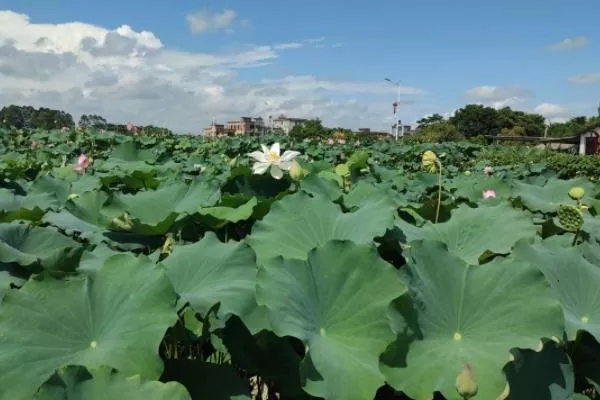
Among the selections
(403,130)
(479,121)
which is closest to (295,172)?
(403,130)

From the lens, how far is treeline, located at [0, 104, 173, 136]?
14375mm

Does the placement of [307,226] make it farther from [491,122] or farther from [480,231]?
[491,122]

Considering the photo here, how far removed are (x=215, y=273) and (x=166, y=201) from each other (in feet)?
2.25

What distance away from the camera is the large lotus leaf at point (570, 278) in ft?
3.35

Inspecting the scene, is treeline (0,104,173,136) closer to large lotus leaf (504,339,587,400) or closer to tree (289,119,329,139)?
tree (289,119,329,139)

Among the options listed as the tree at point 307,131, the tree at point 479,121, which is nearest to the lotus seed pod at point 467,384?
the tree at point 307,131

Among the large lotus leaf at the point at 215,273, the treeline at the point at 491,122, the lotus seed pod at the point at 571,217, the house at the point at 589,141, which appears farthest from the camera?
the treeline at the point at 491,122

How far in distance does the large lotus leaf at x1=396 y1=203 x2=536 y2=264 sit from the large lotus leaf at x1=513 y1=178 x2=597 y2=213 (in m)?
0.58

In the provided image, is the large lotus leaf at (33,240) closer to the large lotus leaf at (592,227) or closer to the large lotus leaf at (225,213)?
the large lotus leaf at (225,213)

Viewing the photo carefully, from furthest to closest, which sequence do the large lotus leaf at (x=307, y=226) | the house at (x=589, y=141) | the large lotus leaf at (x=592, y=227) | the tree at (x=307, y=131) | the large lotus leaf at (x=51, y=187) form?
1. the house at (x=589, y=141)
2. the tree at (x=307, y=131)
3. the large lotus leaf at (x=51, y=187)
4. the large lotus leaf at (x=592, y=227)
5. the large lotus leaf at (x=307, y=226)

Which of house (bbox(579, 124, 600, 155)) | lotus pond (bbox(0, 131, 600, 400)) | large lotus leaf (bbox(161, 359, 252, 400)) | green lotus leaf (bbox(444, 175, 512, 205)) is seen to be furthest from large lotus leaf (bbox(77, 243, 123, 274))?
house (bbox(579, 124, 600, 155))

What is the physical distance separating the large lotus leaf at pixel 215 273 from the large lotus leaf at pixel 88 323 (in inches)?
2.8

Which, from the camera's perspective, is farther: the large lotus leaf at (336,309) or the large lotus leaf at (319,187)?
the large lotus leaf at (319,187)

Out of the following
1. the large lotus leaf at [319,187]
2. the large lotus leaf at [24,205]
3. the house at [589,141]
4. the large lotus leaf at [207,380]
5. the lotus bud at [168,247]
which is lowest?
the house at [589,141]
